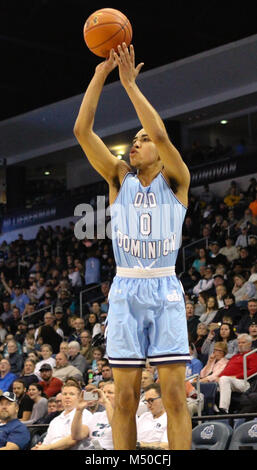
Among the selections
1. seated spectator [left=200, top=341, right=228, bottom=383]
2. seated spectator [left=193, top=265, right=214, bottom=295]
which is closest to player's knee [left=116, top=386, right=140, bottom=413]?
seated spectator [left=200, top=341, right=228, bottom=383]

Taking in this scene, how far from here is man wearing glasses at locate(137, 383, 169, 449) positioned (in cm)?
704

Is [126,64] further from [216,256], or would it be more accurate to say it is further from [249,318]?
[216,256]

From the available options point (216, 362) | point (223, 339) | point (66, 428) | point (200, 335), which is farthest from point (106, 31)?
point (200, 335)

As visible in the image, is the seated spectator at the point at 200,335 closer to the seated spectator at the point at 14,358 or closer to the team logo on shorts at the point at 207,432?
the team logo on shorts at the point at 207,432

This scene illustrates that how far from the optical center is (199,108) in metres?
20.2

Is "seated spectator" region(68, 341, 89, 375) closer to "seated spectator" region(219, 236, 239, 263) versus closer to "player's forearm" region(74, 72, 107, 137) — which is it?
"seated spectator" region(219, 236, 239, 263)

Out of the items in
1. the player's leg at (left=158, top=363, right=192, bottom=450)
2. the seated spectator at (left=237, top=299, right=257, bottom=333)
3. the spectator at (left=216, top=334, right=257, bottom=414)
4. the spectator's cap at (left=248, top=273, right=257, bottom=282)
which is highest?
the spectator's cap at (left=248, top=273, right=257, bottom=282)

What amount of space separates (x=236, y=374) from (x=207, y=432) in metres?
1.80

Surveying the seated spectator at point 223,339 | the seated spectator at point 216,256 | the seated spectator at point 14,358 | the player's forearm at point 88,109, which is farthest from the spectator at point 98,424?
the seated spectator at point 216,256

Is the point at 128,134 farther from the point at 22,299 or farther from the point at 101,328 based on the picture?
the point at 101,328

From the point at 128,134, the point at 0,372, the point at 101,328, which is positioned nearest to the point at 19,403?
the point at 0,372

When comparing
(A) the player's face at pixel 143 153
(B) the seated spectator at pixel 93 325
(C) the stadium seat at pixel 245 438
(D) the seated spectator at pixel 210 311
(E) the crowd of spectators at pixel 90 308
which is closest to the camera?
(A) the player's face at pixel 143 153

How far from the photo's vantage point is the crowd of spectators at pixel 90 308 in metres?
9.39

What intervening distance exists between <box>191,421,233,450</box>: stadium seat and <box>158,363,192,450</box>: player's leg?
3.05 meters
